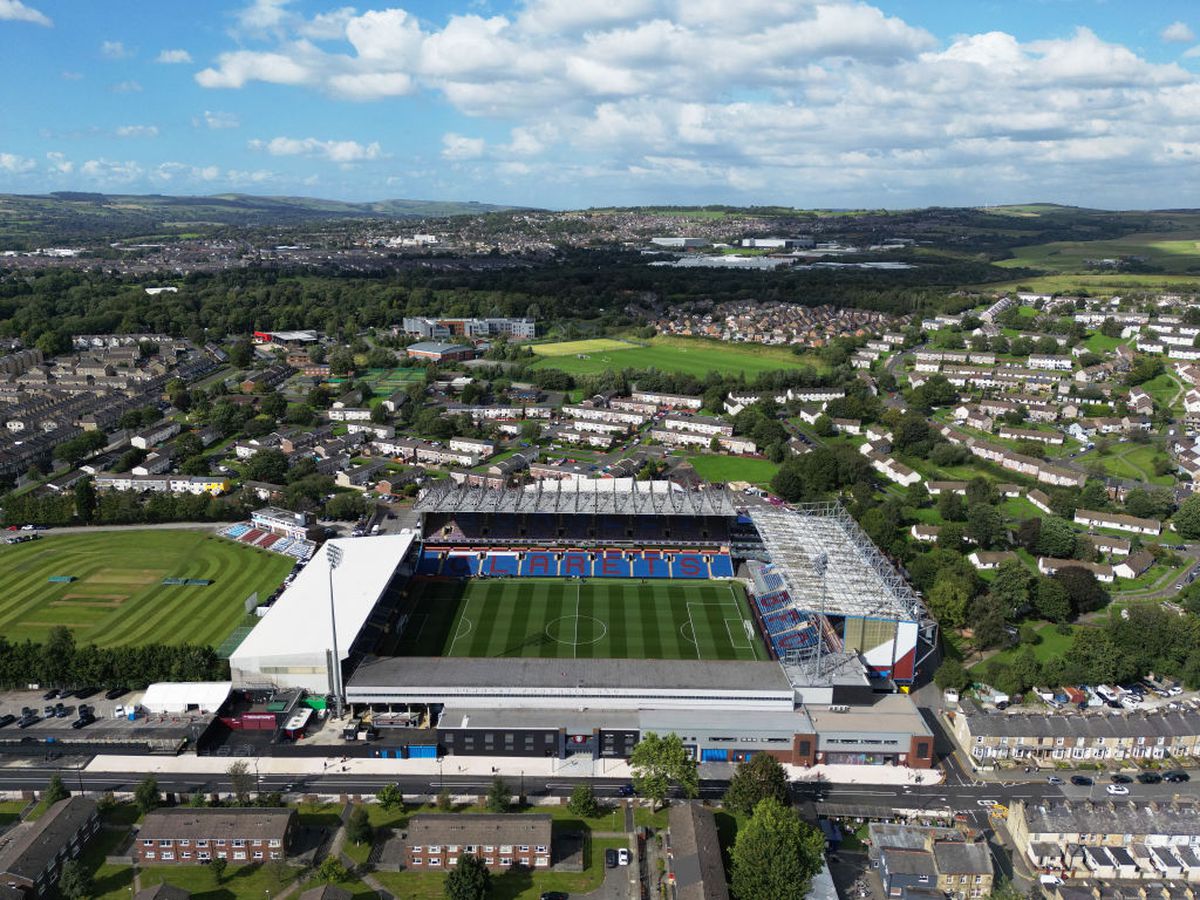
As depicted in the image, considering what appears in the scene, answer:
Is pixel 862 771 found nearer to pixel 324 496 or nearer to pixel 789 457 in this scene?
pixel 789 457

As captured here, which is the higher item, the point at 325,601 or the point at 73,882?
the point at 325,601

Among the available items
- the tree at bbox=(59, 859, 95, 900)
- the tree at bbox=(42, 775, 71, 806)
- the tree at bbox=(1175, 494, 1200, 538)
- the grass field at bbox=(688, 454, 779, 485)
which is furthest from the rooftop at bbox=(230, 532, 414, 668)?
the tree at bbox=(1175, 494, 1200, 538)

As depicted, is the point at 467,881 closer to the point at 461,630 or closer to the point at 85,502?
the point at 461,630

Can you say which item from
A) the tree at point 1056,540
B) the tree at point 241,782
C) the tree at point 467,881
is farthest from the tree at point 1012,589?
the tree at point 241,782

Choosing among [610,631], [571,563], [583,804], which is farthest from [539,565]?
[583,804]

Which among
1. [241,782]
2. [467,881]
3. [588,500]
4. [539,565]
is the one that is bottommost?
[241,782]

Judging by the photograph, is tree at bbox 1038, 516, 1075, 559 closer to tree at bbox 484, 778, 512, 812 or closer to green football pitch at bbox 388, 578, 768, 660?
green football pitch at bbox 388, 578, 768, 660

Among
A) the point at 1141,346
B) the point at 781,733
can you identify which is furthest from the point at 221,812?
the point at 1141,346
